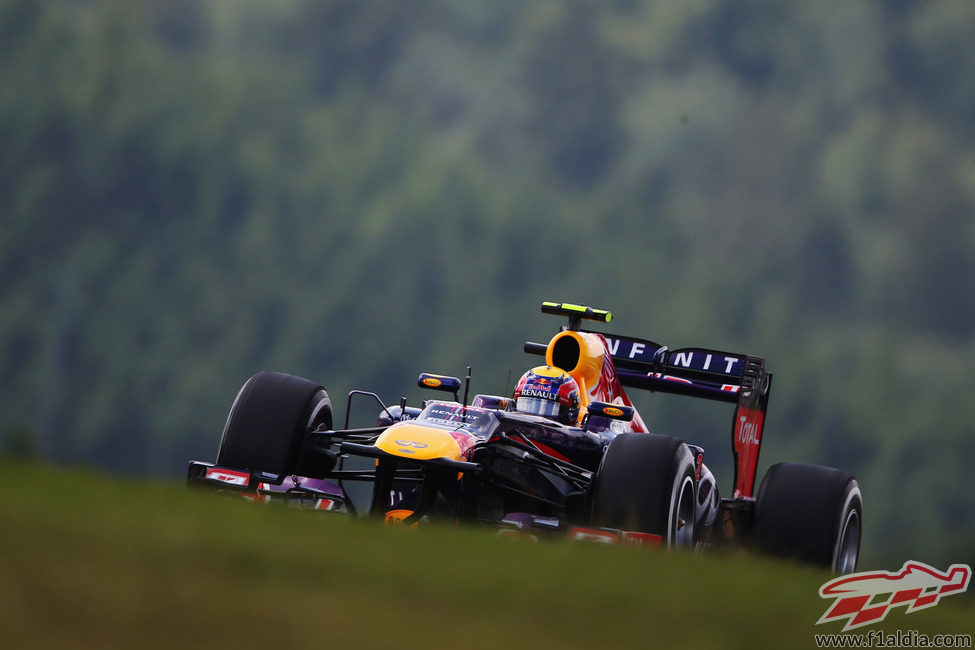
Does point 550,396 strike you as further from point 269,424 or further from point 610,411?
point 269,424

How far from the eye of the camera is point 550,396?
13.3m

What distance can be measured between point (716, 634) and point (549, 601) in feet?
2.19

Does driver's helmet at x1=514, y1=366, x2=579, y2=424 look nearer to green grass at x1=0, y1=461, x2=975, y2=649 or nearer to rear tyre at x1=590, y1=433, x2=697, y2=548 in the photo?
rear tyre at x1=590, y1=433, x2=697, y2=548

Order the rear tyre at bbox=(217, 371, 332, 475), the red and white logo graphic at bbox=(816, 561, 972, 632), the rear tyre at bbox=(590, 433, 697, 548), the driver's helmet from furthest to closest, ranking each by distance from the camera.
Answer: the driver's helmet, the rear tyre at bbox=(217, 371, 332, 475), the rear tyre at bbox=(590, 433, 697, 548), the red and white logo graphic at bbox=(816, 561, 972, 632)

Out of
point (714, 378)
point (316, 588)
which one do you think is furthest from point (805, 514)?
point (316, 588)

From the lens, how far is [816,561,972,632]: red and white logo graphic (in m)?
6.73

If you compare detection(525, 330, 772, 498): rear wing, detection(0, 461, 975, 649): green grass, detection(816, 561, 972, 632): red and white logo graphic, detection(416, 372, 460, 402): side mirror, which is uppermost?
detection(525, 330, 772, 498): rear wing

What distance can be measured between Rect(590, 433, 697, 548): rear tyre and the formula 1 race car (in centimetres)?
1

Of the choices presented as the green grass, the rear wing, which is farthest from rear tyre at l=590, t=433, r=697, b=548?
the green grass

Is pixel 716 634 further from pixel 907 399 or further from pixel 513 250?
pixel 513 250

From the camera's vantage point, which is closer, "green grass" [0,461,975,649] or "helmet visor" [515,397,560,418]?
"green grass" [0,461,975,649]

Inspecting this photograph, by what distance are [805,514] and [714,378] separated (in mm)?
2863

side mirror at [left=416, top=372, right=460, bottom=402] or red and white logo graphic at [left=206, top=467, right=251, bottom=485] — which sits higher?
side mirror at [left=416, top=372, right=460, bottom=402]

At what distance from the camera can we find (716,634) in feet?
18.1
